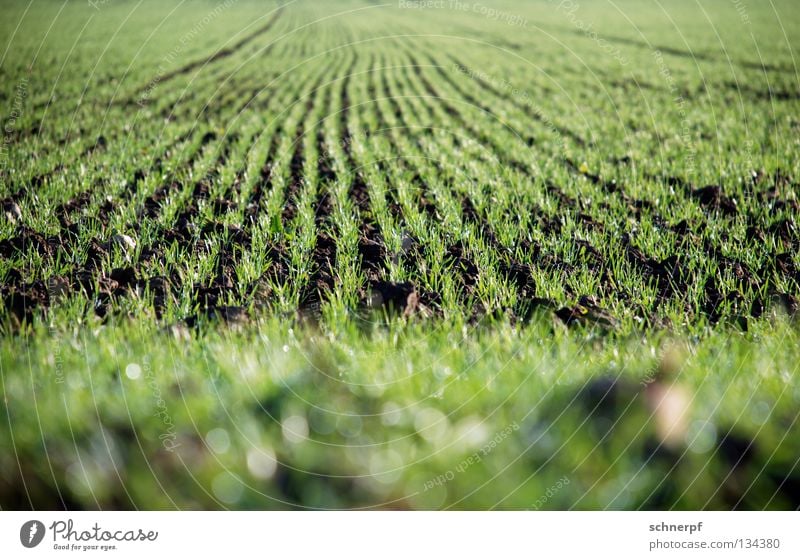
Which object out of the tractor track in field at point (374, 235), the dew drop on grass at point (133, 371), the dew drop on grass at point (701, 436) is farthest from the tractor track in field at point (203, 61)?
the dew drop on grass at point (701, 436)

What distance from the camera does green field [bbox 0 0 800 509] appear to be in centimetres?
154

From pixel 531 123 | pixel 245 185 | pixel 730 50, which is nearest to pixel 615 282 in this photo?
pixel 245 185

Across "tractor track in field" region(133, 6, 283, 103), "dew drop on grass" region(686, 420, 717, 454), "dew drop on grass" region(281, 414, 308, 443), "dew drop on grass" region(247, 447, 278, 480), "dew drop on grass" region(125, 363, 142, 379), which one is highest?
"tractor track in field" region(133, 6, 283, 103)

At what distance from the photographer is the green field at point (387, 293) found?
1.54 m

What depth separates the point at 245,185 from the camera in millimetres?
4062

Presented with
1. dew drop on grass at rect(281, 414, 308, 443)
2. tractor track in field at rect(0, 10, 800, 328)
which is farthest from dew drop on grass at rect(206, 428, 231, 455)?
tractor track in field at rect(0, 10, 800, 328)

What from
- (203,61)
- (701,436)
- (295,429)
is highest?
(203,61)

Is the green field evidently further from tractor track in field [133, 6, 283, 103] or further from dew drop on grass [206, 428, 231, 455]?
tractor track in field [133, 6, 283, 103]

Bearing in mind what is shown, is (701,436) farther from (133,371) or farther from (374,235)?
(374,235)

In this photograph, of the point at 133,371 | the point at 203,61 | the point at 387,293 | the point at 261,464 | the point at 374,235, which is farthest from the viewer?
the point at 203,61

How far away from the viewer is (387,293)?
256 centimetres

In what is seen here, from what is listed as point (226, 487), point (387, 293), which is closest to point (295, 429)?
point (226, 487)
